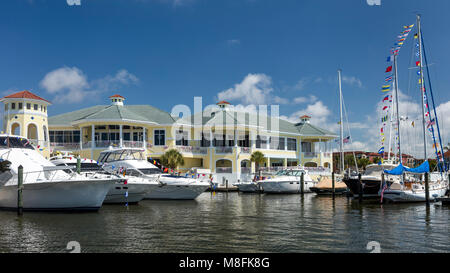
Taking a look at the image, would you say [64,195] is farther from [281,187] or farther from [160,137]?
[160,137]

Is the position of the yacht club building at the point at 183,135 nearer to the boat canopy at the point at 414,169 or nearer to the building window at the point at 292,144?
the building window at the point at 292,144

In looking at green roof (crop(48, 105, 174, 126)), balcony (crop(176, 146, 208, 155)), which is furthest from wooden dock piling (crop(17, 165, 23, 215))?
balcony (crop(176, 146, 208, 155))

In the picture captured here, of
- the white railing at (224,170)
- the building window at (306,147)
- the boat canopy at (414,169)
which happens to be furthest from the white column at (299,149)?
the boat canopy at (414,169)

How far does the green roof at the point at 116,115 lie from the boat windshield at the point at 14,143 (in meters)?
17.1

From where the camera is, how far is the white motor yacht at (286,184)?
37.5 m

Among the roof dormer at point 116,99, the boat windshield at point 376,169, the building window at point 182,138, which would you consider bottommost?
the boat windshield at point 376,169

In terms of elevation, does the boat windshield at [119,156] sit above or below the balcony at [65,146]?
below

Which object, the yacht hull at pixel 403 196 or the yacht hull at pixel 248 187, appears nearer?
the yacht hull at pixel 403 196

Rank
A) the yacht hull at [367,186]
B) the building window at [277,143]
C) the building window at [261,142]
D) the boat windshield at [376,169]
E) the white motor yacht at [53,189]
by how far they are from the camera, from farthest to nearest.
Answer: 1. the building window at [277,143]
2. the building window at [261,142]
3. the boat windshield at [376,169]
4. the yacht hull at [367,186]
5. the white motor yacht at [53,189]

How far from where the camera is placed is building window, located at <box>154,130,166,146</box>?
147ft

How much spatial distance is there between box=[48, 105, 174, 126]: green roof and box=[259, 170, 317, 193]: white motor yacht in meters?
13.8

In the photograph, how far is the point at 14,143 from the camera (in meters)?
23.1

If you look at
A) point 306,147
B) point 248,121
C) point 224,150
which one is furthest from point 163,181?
point 306,147
